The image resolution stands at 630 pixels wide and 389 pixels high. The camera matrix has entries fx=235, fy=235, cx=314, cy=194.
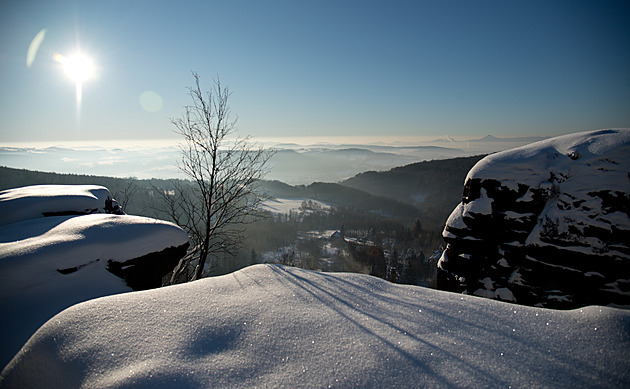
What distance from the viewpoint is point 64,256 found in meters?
4.36

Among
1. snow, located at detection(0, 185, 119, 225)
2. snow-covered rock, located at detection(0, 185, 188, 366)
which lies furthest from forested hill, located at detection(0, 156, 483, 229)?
snow-covered rock, located at detection(0, 185, 188, 366)

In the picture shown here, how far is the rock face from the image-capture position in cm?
687

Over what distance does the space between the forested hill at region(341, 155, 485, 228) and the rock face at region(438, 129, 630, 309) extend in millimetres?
84153

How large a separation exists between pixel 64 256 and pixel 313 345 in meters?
5.14

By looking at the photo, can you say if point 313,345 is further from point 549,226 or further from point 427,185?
point 427,185

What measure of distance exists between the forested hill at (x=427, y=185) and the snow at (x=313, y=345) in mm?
92199

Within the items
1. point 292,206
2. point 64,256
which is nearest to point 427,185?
point 292,206

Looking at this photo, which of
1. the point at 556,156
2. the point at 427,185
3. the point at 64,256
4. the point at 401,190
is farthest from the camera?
the point at 401,190

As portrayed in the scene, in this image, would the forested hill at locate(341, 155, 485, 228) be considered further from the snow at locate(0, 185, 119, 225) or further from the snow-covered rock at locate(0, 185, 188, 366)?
the snow at locate(0, 185, 119, 225)

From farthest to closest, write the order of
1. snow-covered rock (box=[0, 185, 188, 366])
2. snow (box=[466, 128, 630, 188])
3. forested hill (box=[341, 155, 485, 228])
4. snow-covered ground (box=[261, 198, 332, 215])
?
snow-covered ground (box=[261, 198, 332, 215]) → forested hill (box=[341, 155, 485, 228]) → snow (box=[466, 128, 630, 188]) → snow-covered rock (box=[0, 185, 188, 366])

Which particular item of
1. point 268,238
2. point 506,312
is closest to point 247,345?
point 506,312

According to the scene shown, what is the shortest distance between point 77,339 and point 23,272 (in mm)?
3264

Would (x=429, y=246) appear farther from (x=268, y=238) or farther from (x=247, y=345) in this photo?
(x=247, y=345)

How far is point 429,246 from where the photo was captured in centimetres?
6612
